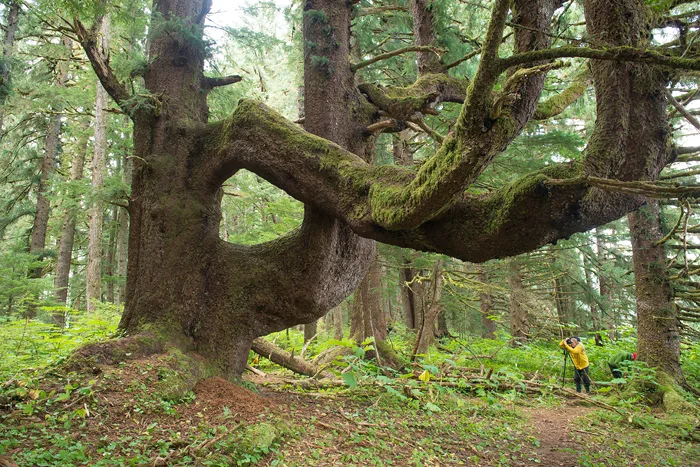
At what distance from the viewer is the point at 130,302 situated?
537cm

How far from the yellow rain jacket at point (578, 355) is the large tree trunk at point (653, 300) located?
1.03 meters

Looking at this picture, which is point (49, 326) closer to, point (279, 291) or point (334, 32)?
point (279, 291)

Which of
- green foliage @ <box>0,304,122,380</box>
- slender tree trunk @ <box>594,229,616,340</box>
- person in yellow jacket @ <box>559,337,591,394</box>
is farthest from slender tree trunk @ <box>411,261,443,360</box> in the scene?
slender tree trunk @ <box>594,229,616,340</box>

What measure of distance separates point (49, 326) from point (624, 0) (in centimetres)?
1006

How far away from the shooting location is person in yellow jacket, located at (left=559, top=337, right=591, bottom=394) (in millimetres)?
8617

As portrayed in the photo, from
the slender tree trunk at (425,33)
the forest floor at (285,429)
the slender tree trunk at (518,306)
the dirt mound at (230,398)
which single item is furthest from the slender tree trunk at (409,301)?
the dirt mound at (230,398)

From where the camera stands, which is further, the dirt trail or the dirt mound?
the dirt trail

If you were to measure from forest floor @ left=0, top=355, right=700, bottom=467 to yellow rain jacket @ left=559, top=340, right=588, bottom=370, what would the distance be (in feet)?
6.61

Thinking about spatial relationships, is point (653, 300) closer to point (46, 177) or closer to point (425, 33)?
point (425, 33)

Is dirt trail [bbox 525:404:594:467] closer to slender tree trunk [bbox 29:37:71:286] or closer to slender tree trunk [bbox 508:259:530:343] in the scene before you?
slender tree trunk [bbox 508:259:530:343]

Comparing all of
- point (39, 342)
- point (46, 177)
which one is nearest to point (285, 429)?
point (39, 342)

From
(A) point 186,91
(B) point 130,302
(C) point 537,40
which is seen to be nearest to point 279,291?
(B) point 130,302

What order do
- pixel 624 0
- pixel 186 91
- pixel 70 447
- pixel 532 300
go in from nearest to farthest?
pixel 70 447 → pixel 624 0 → pixel 186 91 → pixel 532 300

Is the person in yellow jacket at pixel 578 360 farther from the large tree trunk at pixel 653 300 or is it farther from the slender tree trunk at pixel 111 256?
the slender tree trunk at pixel 111 256
